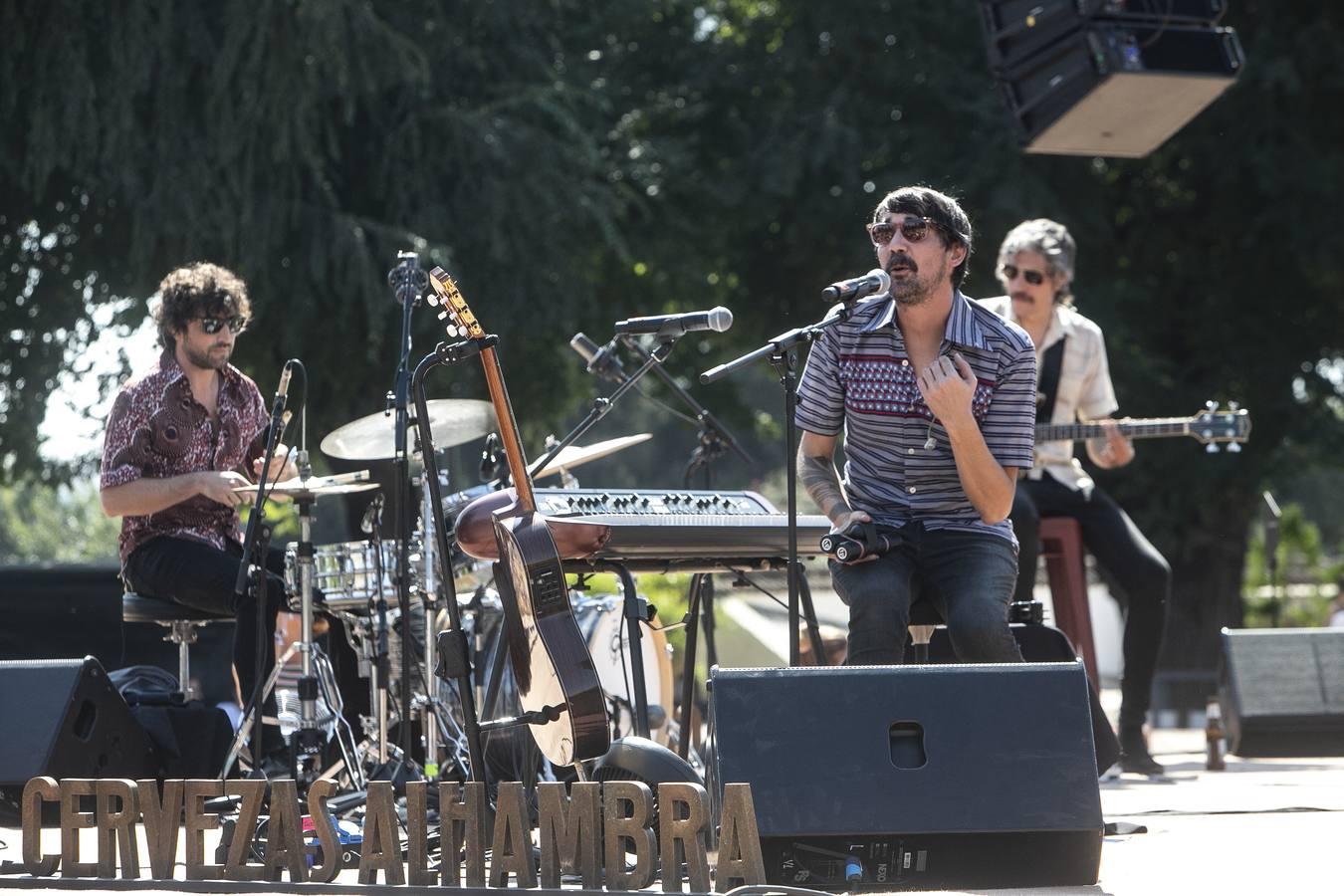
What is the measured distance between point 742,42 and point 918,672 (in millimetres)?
10317

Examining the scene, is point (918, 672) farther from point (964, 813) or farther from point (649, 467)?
point (649, 467)

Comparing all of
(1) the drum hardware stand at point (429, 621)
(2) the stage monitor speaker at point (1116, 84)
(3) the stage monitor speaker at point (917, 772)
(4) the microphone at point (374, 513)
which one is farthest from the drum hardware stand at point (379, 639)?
(2) the stage monitor speaker at point (1116, 84)

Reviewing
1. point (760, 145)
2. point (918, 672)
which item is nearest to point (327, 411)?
point (760, 145)

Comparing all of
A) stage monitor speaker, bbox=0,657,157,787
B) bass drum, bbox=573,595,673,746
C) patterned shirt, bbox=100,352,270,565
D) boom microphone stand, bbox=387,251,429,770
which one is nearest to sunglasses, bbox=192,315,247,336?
patterned shirt, bbox=100,352,270,565

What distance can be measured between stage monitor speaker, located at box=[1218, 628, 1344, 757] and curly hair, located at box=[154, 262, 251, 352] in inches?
153

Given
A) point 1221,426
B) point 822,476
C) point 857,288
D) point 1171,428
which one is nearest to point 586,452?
point 822,476

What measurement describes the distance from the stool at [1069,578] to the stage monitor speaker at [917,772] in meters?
2.73

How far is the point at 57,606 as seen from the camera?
22.8 feet

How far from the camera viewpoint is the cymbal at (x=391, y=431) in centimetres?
518

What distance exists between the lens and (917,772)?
3.36 metres

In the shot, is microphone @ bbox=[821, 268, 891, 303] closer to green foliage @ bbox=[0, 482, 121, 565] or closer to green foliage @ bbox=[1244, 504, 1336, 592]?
green foliage @ bbox=[0, 482, 121, 565]

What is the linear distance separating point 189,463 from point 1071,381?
308cm

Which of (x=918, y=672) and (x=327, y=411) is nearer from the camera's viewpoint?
(x=918, y=672)

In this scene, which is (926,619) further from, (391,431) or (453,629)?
(391,431)
